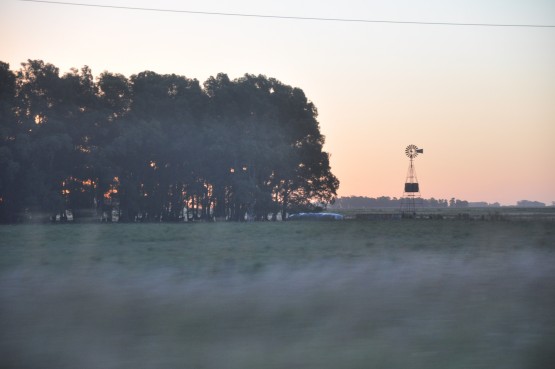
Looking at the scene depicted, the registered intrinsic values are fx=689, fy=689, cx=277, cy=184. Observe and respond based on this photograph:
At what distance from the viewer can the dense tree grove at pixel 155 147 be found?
60531 mm

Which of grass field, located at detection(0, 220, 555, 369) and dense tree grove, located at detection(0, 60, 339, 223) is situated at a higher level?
dense tree grove, located at detection(0, 60, 339, 223)

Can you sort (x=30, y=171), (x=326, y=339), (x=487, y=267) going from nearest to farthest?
(x=326, y=339) → (x=487, y=267) → (x=30, y=171)

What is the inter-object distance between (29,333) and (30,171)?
5420cm

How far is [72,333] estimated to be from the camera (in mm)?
8836

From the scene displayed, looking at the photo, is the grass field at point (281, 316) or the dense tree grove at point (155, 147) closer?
the grass field at point (281, 316)

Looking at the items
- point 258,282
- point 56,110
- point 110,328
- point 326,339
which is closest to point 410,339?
point 326,339

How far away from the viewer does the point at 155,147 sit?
2689 inches

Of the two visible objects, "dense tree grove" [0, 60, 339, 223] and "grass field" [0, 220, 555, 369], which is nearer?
"grass field" [0, 220, 555, 369]

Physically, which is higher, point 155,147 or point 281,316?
point 155,147

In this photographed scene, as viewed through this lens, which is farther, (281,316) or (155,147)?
(155,147)

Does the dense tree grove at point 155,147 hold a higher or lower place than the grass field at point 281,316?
higher

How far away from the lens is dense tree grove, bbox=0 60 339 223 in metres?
60.5

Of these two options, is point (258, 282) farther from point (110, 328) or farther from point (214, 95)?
point (214, 95)

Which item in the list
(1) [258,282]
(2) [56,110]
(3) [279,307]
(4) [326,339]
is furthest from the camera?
(2) [56,110]
